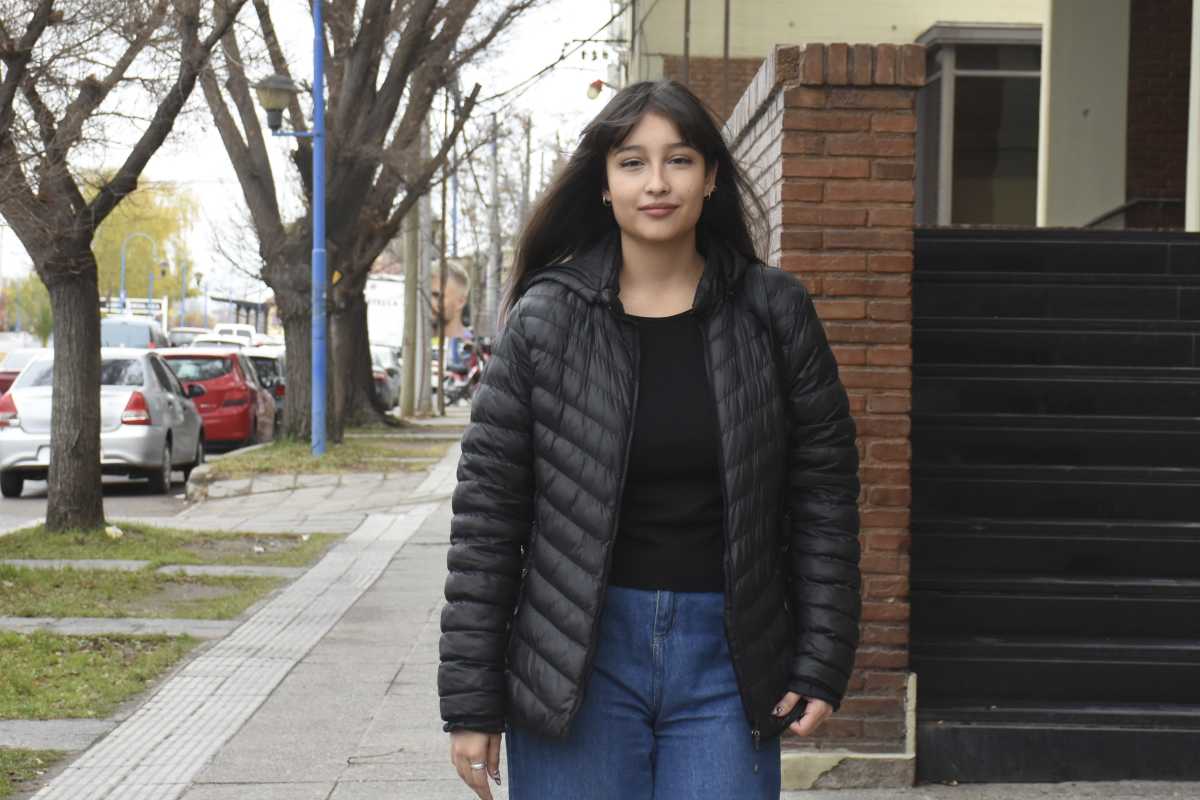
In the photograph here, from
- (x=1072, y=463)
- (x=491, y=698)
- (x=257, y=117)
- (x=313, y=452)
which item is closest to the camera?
(x=491, y=698)

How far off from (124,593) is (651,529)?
25.3ft

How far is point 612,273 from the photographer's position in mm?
3023

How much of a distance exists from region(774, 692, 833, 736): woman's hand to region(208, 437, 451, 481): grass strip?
15.2 m

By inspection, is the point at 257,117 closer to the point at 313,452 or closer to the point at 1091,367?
the point at 313,452

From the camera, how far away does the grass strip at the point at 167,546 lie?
37.2ft

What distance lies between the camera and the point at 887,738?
5.59 metres

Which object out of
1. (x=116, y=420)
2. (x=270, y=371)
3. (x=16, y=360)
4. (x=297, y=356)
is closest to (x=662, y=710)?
(x=116, y=420)

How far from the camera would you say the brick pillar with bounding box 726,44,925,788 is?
5.59 meters

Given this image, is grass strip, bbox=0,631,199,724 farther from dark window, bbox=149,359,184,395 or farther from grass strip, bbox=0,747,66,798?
dark window, bbox=149,359,184,395

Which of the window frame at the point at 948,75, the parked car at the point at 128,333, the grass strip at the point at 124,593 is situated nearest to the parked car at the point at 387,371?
the parked car at the point at 128,333

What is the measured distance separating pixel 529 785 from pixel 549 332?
80cm

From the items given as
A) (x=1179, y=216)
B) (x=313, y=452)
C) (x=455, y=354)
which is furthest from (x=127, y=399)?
(x=455, y=354)

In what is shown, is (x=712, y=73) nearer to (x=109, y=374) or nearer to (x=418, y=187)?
(x=418, y=187)

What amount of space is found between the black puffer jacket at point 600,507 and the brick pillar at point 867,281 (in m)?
2.68
